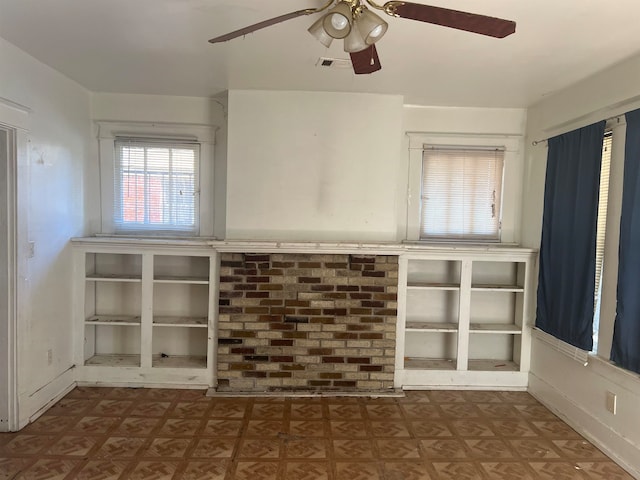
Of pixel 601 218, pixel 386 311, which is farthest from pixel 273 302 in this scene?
pixel 601 218

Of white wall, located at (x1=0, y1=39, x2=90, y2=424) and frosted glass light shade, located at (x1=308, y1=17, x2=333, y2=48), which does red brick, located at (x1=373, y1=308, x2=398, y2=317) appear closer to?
frosted glass light shade, located at (x1=308, y1=17, x2=333, y2=48)

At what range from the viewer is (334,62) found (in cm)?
288

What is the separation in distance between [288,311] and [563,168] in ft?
8.18

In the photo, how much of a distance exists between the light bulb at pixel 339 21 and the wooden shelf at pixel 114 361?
10.8ft

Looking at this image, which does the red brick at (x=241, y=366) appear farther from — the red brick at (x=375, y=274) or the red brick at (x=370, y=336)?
the red brick at (x=375, y=274)

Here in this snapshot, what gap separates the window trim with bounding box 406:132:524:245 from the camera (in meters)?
3.92

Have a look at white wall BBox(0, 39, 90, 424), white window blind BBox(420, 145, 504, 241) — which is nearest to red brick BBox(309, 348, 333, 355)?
white window blind BBox(420, 145, 504, 241)

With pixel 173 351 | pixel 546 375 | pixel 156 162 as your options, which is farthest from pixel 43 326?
pixel 546 375

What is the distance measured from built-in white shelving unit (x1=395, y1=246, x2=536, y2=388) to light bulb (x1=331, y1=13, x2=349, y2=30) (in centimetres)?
231

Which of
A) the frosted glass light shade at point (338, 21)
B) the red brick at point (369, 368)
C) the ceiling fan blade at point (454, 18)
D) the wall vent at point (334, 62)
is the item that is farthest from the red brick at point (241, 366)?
the ceiling fan blade at point (454, 18)

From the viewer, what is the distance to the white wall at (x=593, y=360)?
2633 millimetres

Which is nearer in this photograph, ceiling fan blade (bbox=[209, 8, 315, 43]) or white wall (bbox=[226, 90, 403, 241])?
ceiling fan blade (bbox=[209, 8, 315, 43])

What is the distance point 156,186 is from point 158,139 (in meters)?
0.44

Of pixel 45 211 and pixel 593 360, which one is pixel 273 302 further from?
pixel 593 360
